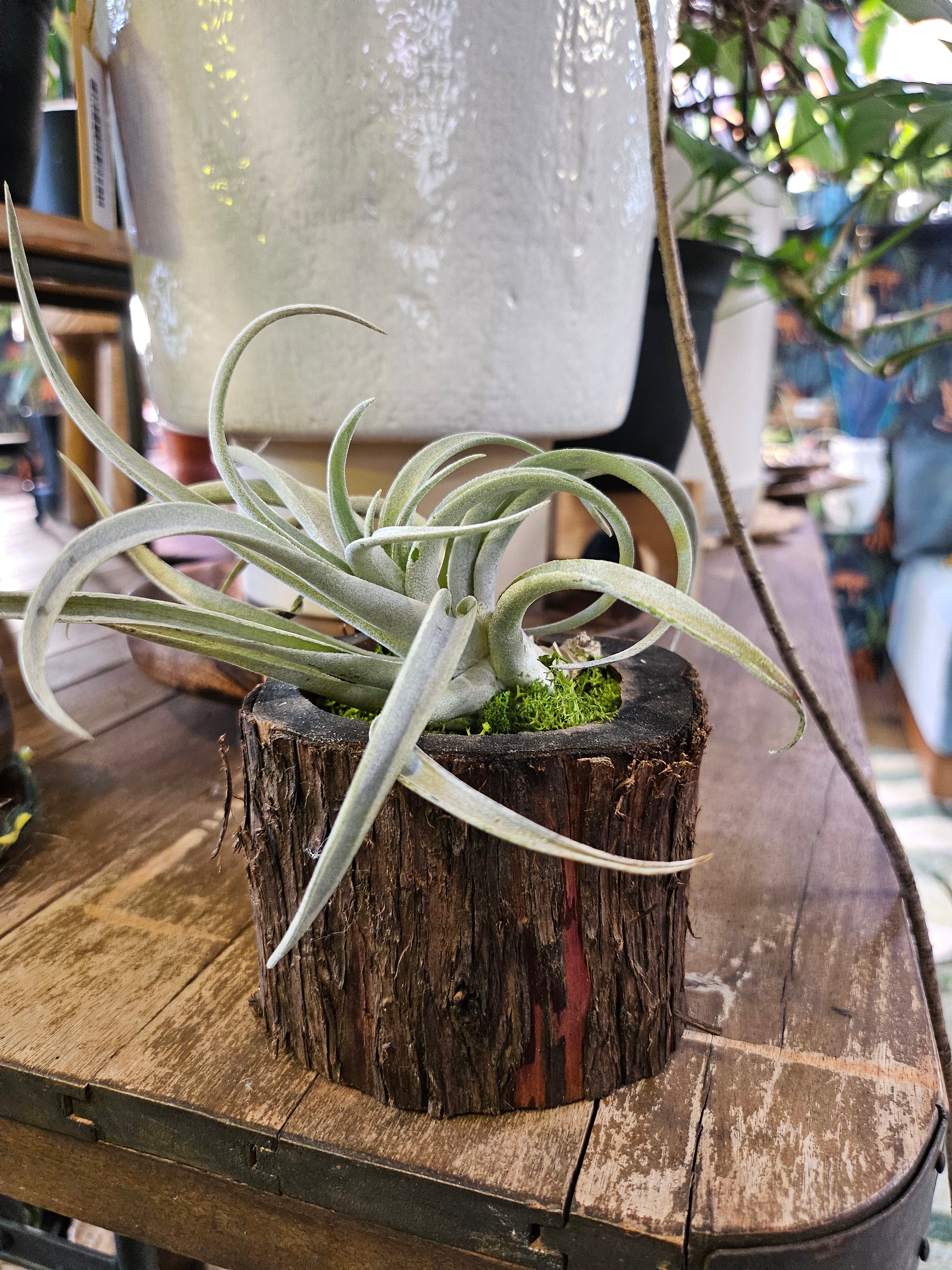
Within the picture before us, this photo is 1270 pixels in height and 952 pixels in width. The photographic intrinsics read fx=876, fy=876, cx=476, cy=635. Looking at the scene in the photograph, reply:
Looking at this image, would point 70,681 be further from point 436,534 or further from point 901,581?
point 901,581

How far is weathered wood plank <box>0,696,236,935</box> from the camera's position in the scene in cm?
54

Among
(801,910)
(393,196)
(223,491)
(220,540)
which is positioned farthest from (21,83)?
(801,910)

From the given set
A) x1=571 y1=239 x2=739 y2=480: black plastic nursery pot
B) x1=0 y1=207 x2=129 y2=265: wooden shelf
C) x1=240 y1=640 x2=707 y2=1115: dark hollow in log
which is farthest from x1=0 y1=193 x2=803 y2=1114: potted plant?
x1=571 y1=239 x2=739 y2=480: black plastic nursery pot

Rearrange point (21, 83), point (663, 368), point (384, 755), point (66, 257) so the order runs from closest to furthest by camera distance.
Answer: point (384, 755), point (21, 83), point (66, 257), point (663, 368)

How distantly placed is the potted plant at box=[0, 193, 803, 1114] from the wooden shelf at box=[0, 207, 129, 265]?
13.4 inches

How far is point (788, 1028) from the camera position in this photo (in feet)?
1.36

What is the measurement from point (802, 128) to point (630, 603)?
787 mm

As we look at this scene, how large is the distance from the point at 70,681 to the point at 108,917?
16.3 inches

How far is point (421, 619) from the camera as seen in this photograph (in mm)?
373

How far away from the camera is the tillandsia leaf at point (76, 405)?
333mm

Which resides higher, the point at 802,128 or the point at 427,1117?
the point at 802,128

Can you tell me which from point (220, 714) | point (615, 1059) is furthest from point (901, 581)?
point (615, 1059)

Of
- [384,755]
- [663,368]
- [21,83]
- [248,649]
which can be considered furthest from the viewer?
[663,368]

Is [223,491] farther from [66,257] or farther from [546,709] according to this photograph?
[66,257]
